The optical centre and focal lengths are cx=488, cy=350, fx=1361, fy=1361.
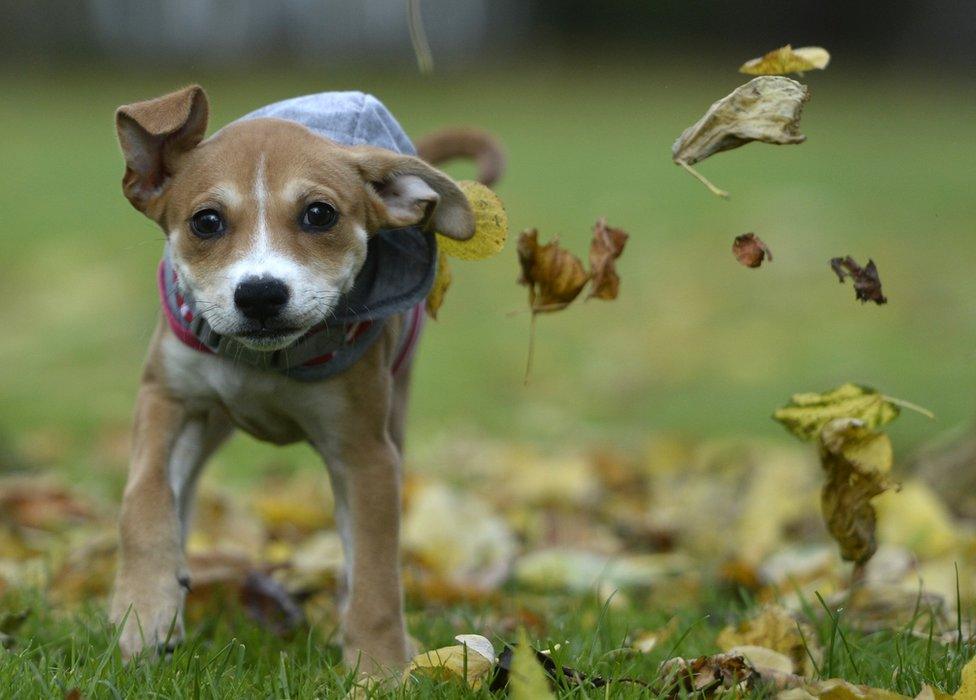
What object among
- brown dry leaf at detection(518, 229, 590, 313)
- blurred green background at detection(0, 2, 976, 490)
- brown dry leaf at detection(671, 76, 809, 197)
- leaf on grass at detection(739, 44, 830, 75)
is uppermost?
leaf on grass at detection(739, 44, 830, 75)

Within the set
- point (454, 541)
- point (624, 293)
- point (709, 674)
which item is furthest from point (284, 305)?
point (624, 293)

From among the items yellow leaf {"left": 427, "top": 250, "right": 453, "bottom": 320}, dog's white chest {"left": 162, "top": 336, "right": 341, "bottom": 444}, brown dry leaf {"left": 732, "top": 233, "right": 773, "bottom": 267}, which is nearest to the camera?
brown dry leaf {"left": 732, "top": 233, "right": 773, "bottom": 267}

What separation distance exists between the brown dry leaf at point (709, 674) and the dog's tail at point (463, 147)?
186 centimetres

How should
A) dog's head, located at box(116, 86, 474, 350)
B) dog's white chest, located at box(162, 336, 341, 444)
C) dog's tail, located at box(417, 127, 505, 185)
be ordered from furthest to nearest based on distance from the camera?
dog's tail, located at box(417, 127, 505, 185)
dog's white chest, located at box(162, 336, 341, 444)
dog's head, located at box(116, 86, 474, 350)

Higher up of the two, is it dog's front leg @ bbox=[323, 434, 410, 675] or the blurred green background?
dog's front leg @ bbox=[323, 434, 410, 675]

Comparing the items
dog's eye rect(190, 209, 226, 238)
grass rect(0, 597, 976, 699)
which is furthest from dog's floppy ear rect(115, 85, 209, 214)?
grass rect(0, 597, 976, 699)

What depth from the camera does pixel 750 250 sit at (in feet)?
9.30

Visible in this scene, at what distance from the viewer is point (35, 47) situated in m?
32.4

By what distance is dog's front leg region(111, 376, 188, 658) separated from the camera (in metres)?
3.01

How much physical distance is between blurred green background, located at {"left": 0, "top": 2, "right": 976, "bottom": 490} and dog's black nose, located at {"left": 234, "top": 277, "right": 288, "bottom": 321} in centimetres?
110

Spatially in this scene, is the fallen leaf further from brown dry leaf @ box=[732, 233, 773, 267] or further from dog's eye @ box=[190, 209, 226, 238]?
brown dry leaf @ box=[732, 233, 773, 267]

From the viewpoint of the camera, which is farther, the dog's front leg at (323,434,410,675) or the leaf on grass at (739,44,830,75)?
the dog's front leg at (323,434,410,675)

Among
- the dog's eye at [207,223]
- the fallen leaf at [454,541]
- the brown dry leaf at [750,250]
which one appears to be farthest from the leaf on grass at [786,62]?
the fallen leaf at [454,541]

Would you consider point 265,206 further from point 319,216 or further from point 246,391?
point 246,391
